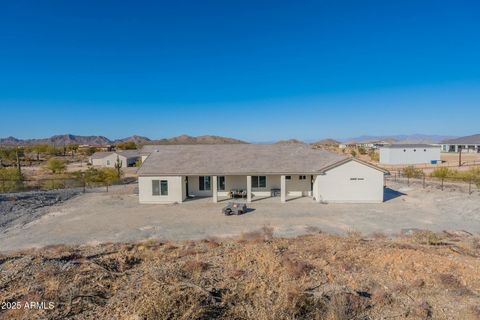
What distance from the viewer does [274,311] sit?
19.9ft

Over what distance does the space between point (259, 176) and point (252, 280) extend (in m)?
15.5

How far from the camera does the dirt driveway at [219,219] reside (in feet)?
48.3

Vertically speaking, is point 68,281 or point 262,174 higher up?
point 262,174

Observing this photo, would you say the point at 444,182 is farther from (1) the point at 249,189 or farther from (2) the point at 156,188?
(2) the point at 156,188

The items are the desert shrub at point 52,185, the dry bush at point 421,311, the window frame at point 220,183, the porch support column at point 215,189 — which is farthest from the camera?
the desert shrub at point 52,185

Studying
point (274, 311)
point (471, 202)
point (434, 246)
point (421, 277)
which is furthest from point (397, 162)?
point (274, 311)

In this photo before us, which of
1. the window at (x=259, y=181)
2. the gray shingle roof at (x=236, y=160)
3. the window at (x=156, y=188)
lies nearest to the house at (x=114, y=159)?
the gray shingle roof at (x=236, y=160)

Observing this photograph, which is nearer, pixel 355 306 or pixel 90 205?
pixel 355 306

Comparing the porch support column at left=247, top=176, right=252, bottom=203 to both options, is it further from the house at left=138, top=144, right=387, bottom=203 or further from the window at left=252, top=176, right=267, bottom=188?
the window at left=252, top=176, right=267, bottom=188

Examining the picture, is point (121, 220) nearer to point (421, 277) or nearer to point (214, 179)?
point (214, 179)

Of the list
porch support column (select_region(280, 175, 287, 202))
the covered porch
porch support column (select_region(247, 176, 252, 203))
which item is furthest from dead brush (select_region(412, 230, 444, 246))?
porch support column (select_region(247, 176, 252, 203))

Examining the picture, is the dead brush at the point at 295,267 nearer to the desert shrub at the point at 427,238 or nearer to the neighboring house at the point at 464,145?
the desert shrub at the point at 427,238

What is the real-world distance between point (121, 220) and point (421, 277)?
51.8 ft

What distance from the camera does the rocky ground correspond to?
1757cm
